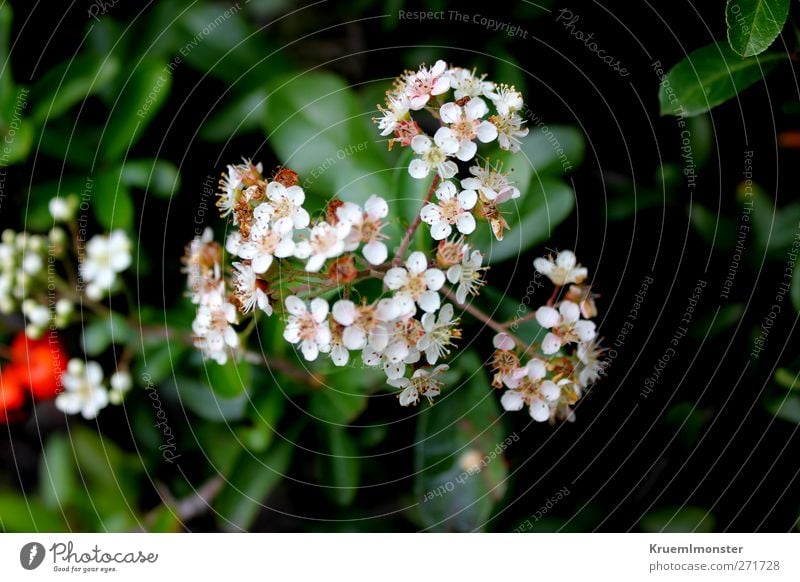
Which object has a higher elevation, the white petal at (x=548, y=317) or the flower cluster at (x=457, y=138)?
the flower cluster at (x=457, y=138)

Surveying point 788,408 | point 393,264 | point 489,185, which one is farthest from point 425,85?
point 788,408

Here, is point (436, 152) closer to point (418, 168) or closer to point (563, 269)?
point (418, 168)

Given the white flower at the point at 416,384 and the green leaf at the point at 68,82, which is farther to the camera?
the green leaf at the point at 68,82

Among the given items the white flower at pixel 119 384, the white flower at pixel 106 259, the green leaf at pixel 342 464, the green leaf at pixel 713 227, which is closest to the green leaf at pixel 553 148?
the green leaf at pixel 713 227

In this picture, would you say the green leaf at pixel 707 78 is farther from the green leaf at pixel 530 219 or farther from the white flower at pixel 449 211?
the white flower at pixel 449 211

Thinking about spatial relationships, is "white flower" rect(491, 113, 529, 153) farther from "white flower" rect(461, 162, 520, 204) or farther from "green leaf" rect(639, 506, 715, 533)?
"green leaf" rect(639, 506, 715, 533)

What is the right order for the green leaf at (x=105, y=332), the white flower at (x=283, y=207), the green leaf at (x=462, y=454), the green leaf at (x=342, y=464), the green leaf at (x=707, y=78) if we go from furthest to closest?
the green leaf at (x=105, y=332)
the green leaf at (x=342, y=464)
the green leaf at (x=462, y=454)
the green leaf at (x=707, y=78)
the white flower at (x=283, y=207)
